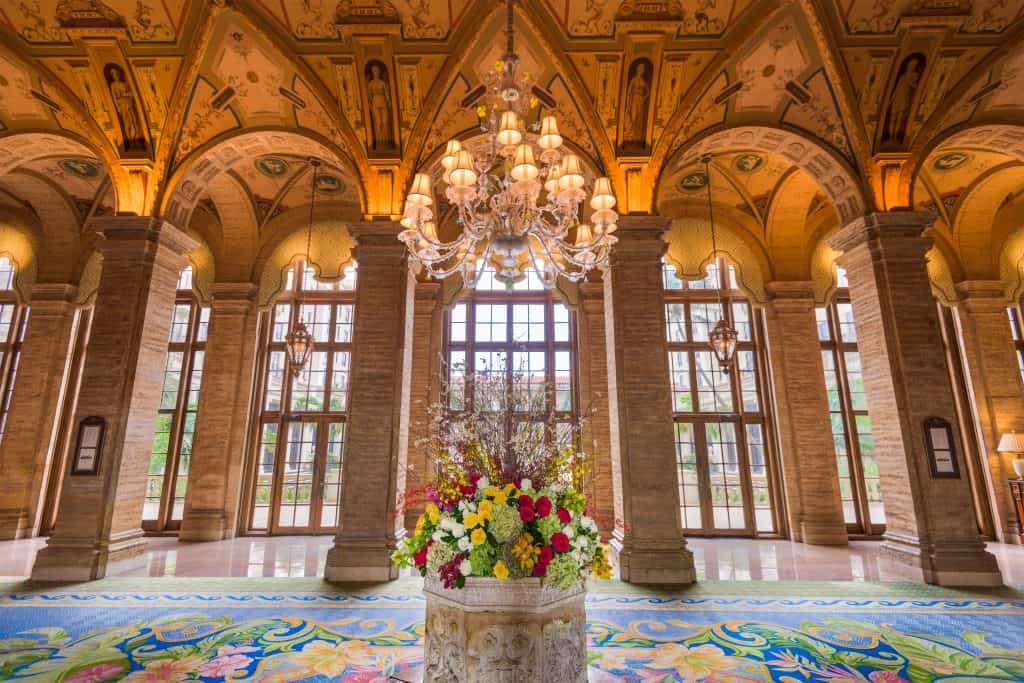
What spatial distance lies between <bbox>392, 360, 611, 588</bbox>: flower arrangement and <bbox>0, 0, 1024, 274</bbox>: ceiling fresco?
4.65 m

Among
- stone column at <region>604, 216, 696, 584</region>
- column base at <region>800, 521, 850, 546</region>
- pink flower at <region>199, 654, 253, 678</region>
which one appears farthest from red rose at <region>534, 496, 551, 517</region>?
column base at <region>800, 521, 850, 546</region>

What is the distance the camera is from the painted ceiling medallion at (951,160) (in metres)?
8.04

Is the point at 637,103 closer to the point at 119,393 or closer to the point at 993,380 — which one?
the point at 119,393

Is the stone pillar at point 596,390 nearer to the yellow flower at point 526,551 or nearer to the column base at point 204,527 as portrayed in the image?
the yellow flower at point 526,551

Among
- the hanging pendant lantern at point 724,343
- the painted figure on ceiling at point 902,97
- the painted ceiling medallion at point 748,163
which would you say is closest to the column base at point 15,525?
the hanging pendant lantern at point 724,343

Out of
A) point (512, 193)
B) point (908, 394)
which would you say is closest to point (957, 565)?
point (908, 394)

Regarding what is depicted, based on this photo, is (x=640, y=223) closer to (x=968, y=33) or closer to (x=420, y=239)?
(x=420, y=239)

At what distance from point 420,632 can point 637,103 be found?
21.2 feet

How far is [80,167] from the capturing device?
849 cm

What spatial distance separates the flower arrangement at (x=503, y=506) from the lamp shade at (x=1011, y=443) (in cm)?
919

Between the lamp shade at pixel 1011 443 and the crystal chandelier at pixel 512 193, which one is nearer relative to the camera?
the crystal chandelier at pixel 512 193

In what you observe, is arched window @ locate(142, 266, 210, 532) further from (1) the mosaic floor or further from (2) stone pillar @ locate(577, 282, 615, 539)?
(2) stone pillar @ locate(577, 282, 615, 539)

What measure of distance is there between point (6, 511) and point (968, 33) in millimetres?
15912

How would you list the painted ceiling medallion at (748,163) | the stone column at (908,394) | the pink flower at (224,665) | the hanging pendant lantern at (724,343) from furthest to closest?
the painted ceiling medallion at (748,163)
the hanging pendant lantern at (724,343)
the stone column at (908,394)
the pink flower at (224,665)
